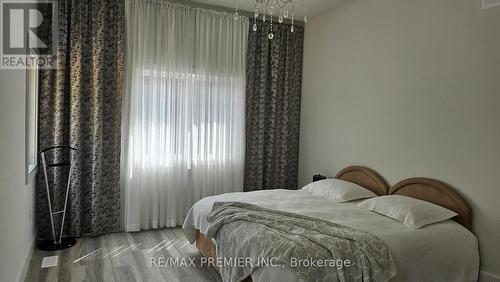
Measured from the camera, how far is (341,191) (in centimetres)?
368

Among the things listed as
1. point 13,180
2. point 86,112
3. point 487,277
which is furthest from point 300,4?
point 13,180

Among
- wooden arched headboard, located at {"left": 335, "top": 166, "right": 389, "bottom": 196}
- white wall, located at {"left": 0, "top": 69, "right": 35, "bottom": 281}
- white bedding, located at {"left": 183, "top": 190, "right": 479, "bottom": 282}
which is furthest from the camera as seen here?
wooden arched headboard, located at {"left": 335, "top": 166, "right": 389, "bottom": 196}

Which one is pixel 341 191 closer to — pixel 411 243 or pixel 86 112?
pixel 411 243

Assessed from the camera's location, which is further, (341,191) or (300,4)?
(300,4)

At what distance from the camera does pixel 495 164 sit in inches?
110

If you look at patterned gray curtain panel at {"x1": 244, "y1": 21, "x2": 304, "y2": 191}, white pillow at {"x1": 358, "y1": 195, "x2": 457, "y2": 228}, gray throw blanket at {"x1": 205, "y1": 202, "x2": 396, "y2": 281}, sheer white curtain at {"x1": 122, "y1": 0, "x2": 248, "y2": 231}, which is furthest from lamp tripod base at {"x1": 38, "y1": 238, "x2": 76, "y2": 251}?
white pillow at {"x1": 358, "y1": 195, "x2": 457, "y2": 228}

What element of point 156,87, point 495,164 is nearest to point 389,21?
point 495,164

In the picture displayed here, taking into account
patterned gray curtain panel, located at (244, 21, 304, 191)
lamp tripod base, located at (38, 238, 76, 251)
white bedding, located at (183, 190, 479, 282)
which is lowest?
lamp tripod base, located at (38, 238, 76, 251)

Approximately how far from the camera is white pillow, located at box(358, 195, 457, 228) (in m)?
2.80

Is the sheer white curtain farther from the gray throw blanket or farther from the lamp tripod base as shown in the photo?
the gray throw blanket

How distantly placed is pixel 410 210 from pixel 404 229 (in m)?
0.26

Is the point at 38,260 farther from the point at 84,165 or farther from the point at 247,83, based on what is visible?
the point at 247,83

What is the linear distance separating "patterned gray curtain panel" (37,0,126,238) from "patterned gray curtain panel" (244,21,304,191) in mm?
1718

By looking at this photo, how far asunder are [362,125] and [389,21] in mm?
1165
